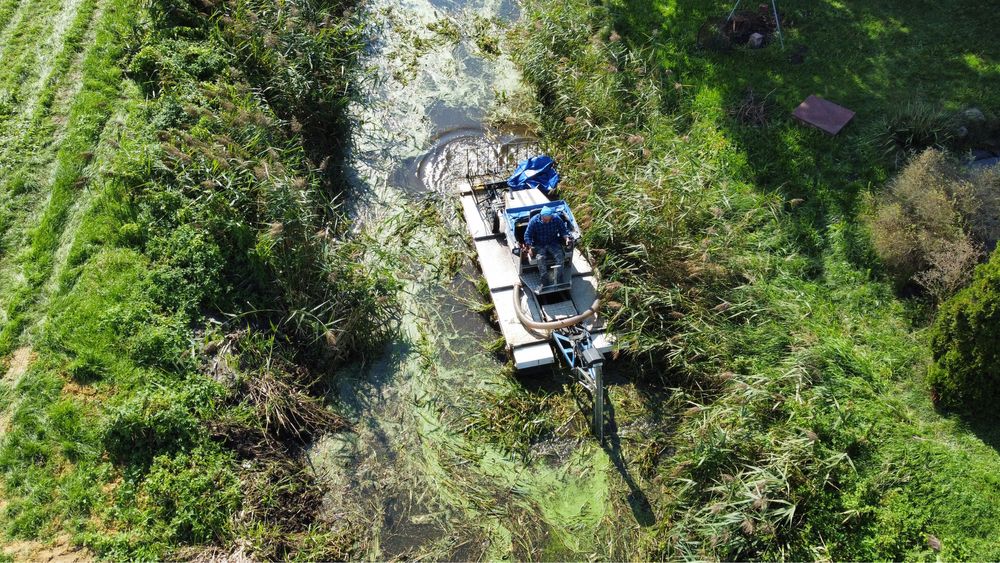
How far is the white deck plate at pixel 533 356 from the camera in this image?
8.48m

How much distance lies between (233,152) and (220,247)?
1798 millimetres

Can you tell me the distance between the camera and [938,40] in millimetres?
12062

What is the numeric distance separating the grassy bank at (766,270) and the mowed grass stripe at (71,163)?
26.8ft

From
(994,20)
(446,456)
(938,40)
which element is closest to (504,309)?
(446,456)

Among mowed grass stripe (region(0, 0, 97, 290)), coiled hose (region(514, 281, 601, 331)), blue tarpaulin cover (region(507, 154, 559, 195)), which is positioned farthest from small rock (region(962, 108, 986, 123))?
mowed grass stripe (region(0, 0, 97, 290))

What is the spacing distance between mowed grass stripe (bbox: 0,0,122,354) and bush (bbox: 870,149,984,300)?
1254 centimetres

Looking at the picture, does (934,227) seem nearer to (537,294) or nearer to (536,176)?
(537,294)

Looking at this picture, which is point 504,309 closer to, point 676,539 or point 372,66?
point 676,539

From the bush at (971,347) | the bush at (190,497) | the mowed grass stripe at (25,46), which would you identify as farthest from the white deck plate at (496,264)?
the mowed grass stripe at (25,46)

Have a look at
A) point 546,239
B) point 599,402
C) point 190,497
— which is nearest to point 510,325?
point 546,239

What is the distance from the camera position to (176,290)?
8.30m

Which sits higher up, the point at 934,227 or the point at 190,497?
the point at 934,227

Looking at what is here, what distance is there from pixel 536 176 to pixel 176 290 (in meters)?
5.92

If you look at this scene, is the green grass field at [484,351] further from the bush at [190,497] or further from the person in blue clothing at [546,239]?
the person in blue clothing at [546,239]
